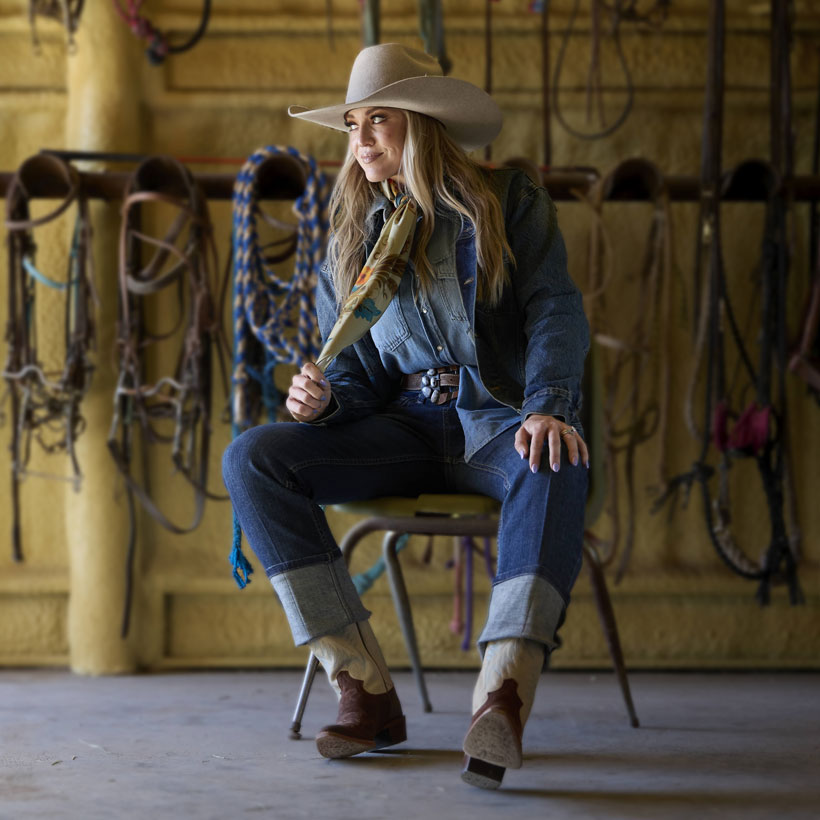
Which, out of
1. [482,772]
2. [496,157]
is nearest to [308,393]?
[482,772]

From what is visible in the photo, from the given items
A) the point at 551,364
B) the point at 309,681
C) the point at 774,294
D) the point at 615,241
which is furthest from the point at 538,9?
the point at 309,681

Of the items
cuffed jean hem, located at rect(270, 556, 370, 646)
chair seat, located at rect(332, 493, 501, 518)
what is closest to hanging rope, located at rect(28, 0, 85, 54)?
chair seat, located at rect(332, 493, 501, 518)

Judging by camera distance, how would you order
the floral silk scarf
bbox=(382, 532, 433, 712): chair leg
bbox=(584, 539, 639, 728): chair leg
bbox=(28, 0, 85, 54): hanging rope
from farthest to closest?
bbox=(28, 0, 85, 54): hanging rope, bbox=(382, 532, 433, 712): chair leg, bbox=(584, 539, 639, 728): chair leg, the floral silk scarf

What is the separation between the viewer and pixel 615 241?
2.94 metres

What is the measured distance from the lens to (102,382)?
2.85 m

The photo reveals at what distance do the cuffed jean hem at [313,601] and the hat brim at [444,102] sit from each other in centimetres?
82

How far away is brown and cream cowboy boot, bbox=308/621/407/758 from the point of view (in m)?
1.75

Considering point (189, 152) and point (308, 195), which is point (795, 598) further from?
point (189, 152)

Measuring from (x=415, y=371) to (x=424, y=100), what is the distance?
19.4 inches

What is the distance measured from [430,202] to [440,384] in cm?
33

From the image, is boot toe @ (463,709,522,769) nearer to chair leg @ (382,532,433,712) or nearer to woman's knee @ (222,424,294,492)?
woman's knee @ (222,424,294,492)

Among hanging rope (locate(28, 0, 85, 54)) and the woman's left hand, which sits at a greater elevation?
hanging rope (locate(28, 0, 85, 54))

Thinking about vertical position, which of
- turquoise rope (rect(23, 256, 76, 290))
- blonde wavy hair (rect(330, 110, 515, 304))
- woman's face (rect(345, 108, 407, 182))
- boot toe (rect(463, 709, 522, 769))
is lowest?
boot toe (rect(463, 709, 522, 769))

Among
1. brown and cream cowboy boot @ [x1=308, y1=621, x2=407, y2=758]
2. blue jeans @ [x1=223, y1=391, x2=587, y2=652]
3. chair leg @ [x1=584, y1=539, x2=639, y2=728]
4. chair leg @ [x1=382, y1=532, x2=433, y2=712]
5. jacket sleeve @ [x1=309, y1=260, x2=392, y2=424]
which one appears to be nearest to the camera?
blue jeans @ [x1=223, y1=391, x2=587, y2=652]
